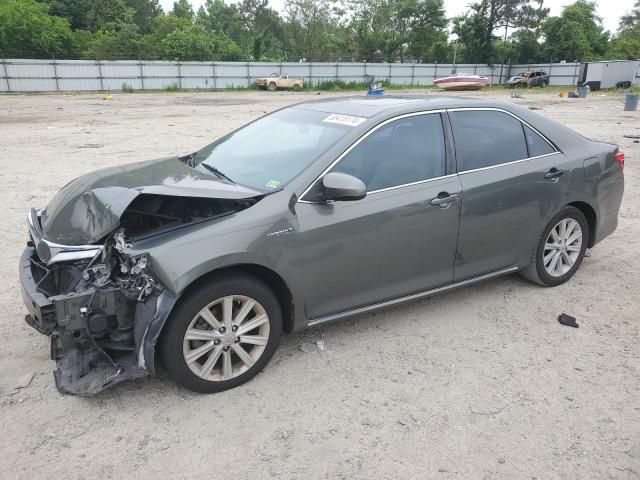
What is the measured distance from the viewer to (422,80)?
5138 centimetres

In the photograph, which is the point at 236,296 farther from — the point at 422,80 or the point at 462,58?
the point at 462,58

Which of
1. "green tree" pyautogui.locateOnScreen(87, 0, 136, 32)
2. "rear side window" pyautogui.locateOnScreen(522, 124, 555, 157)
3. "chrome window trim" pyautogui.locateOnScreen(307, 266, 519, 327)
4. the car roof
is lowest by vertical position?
"chrome window trim" pyautogui.locateOnScreen(307, 266, 519, 327)

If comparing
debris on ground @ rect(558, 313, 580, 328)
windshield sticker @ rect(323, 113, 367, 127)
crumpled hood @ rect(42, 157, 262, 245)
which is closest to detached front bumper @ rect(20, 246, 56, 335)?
crumpled hood @ rect(42, 157, 262, 245)

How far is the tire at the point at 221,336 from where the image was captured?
118 inches

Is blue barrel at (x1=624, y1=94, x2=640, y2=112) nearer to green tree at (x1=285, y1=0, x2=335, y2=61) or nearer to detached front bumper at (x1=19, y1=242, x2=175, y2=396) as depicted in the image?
detached front bumper at (x1=19, y1=242, x2=175, y2=396)

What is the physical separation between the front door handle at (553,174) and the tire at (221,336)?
8.21 ft

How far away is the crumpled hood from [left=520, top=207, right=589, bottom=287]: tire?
2608 millimetres

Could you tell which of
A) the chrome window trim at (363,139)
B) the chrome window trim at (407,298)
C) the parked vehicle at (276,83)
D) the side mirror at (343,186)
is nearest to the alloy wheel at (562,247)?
the chrome window trim at (407,298)

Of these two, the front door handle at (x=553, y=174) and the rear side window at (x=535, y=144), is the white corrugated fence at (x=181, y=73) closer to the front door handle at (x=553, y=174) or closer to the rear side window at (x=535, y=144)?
the rear side window at (x=535, y=144)

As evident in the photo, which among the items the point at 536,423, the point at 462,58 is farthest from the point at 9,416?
the point at 462,58

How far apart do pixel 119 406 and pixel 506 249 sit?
3.04 m

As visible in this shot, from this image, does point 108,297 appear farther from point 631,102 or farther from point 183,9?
point 183,9

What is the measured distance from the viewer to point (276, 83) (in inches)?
1622

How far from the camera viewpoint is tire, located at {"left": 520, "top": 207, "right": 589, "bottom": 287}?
4.51 metres
